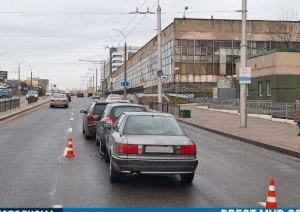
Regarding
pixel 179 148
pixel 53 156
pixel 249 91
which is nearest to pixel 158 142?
pixel 179 148

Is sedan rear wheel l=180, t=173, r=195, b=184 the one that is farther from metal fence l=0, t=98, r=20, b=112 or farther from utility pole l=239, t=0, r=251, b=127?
metal fence l=0, t=98, r=20, b=112

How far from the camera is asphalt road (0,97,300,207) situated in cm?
792

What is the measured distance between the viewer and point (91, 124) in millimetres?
18172

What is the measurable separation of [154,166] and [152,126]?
117 cm

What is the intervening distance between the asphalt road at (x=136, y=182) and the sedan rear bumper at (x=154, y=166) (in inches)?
14.5

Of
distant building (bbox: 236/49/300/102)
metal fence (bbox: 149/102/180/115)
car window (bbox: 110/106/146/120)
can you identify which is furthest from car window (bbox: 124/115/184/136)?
distant building (bbox: 236/49/300/102)

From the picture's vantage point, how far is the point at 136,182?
9.66 metres

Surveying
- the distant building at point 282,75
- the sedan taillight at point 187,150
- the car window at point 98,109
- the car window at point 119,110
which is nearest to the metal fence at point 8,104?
the car window at point 98,109

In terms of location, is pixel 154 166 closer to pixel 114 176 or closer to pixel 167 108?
pixel 114 176

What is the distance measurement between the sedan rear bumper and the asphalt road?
1.21 ft

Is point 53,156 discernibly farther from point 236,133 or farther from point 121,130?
point 236,133

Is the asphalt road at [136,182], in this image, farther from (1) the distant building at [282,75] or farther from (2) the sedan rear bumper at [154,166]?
(1) the distant building at [282,75]

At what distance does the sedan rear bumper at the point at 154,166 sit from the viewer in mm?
8805

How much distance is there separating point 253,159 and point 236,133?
289 inches
